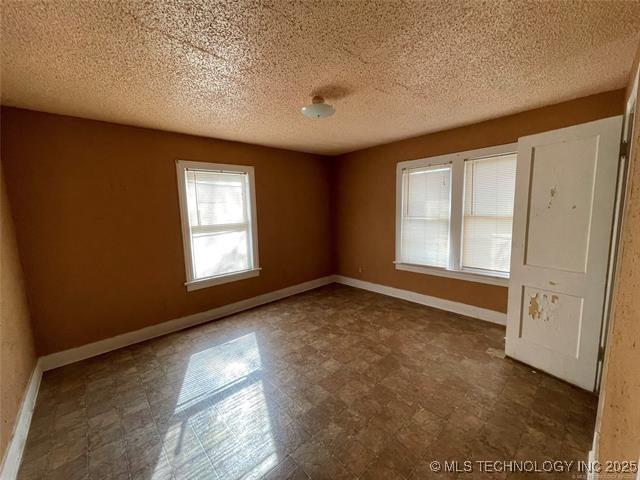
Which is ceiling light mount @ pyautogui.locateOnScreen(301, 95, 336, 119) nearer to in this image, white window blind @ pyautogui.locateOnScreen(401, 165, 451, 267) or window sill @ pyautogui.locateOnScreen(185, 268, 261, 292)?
white window blind @ pyautogui.locateOnScreen(401, 165, 451, 267)

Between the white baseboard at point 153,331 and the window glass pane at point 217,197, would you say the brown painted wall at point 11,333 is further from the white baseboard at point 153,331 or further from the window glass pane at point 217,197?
the window glass pane at point 217,197

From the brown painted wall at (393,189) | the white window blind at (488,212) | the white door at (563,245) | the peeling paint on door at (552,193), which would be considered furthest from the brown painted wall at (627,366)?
the white window blind at (488,212)

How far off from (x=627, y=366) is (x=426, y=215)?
2.80 meters

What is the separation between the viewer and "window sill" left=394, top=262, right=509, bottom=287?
2988mm

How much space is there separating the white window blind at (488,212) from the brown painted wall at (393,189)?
236mm

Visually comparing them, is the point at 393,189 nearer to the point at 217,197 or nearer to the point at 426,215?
the point at 426,215

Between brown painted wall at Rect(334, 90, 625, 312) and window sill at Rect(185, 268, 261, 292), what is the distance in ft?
5.85

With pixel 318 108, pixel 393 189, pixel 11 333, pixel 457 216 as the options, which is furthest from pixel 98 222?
pixel 457 216

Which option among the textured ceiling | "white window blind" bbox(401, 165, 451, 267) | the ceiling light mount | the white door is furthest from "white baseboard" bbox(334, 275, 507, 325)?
the ceiling light mount

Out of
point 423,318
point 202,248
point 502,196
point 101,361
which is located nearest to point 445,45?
point 502,196

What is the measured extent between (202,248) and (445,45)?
10.4 ft

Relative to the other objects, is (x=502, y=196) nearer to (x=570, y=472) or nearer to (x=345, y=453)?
(x=570, y=472)

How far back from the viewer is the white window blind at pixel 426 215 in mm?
3410

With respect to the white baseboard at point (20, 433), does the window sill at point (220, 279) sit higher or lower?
higher
